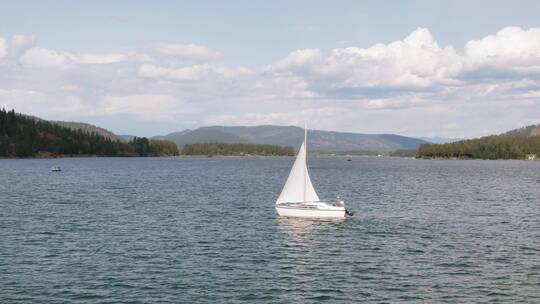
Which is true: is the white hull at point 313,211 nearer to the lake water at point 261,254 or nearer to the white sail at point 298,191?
the white sail at point 298,191

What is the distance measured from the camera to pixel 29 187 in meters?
127

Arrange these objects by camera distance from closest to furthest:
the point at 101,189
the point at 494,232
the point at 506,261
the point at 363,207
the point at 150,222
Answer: the point at 506,261 → the point at 494,232 → the point at 150,222 → the point at 363,207 → the point at 101,189

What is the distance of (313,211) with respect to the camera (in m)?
73.1

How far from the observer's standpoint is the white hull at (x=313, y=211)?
72812 mm

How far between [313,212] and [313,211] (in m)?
0.20

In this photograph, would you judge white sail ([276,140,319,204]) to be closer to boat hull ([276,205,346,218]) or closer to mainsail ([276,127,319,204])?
mainsail ([276,127,319,204])

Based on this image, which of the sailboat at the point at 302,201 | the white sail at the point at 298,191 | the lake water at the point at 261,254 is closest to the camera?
the lake water at the point at 261,254

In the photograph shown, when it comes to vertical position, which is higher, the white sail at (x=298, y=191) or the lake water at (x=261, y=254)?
the white sail at (x=298, y=191)

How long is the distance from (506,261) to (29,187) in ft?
370

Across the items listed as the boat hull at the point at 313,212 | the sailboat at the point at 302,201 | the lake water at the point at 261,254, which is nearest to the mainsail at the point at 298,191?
the sailboat at the point at 302,201

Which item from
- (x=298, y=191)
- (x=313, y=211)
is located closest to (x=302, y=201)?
(x=298, y=191)

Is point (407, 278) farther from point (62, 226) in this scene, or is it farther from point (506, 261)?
point (62, 226)

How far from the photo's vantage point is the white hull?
7281 centimetres

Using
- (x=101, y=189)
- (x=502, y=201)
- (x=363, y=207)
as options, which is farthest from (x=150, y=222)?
(x=502, y=201)
